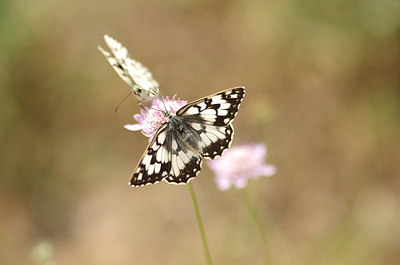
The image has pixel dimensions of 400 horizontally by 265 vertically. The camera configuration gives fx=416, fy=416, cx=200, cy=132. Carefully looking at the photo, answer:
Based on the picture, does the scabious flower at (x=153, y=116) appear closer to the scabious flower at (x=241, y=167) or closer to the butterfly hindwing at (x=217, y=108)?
the butterfly hindwing at (x=217, y=108)

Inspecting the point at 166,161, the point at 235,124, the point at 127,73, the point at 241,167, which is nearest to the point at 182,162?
the point at 166,161

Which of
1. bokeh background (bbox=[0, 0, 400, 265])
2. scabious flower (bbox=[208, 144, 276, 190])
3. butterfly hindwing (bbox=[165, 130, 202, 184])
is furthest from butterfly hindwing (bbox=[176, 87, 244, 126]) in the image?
bokeh background (bbox=[0, 0, 400, 265])

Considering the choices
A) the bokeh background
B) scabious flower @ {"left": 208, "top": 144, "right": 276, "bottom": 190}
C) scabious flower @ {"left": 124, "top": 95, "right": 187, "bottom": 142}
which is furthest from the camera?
the bokeh background

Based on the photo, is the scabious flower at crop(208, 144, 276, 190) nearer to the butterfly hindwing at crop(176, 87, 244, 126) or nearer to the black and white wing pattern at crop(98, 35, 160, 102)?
the butterfly hindwing at crop(176, 87, 244, 126)

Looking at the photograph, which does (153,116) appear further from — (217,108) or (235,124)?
(235,124)

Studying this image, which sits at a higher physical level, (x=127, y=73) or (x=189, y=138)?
(x=127, y=73)

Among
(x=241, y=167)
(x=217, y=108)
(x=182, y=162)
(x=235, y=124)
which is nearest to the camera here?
(x=182, y=162)
